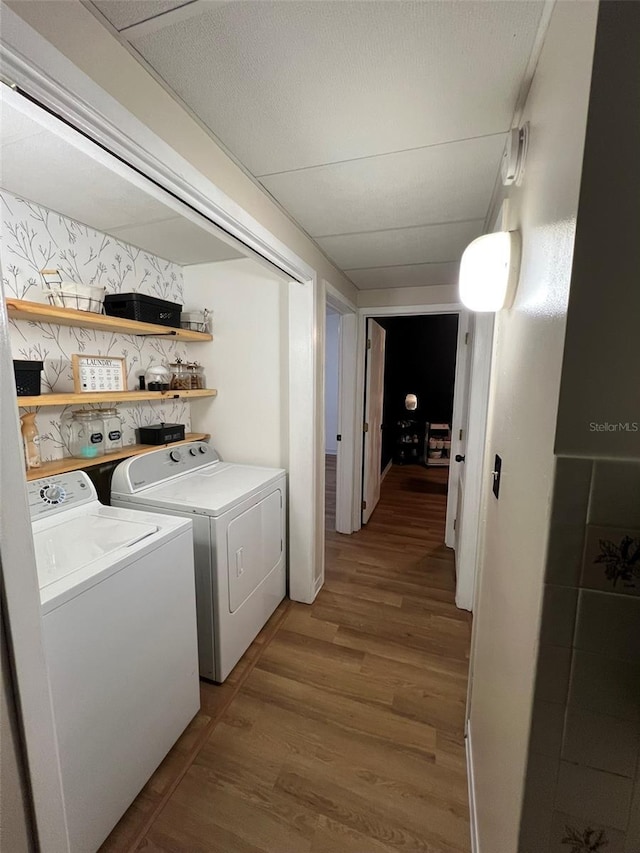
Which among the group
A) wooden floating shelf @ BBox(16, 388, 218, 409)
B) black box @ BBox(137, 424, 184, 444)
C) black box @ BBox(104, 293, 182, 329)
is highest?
black box @ BBox(104, 293, 182, 329)

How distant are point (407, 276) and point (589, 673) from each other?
2641mm

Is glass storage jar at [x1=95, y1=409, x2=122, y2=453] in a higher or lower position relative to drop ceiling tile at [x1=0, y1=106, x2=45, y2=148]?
lower

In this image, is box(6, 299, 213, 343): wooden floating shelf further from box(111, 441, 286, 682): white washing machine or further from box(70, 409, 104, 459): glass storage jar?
box(111, 441, 286, 682): white washing machine

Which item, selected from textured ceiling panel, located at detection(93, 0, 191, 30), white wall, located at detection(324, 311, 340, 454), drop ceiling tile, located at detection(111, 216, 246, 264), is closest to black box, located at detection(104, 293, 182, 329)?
drop ceiling tile, located at detection(111, 216, 246, 264)

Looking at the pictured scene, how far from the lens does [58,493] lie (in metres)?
1.53

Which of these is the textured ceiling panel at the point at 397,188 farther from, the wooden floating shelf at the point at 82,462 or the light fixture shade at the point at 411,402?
the light fixture shade at the point at 411,402

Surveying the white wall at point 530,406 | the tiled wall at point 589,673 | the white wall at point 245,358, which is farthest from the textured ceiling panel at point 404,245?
the tiled wall at point 589,673

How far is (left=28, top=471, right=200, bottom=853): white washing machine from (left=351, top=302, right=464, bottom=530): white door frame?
80.8 inches

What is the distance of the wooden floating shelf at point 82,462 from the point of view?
1529 mm

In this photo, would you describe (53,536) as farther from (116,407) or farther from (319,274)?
(319,274)

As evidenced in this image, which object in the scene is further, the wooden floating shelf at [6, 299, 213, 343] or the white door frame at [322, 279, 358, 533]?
the white door frame at [322, 279, 358, 533]

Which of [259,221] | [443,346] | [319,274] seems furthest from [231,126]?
[443,346]

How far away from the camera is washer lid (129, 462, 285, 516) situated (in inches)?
67.2

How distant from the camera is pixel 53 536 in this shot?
135 centimetres
